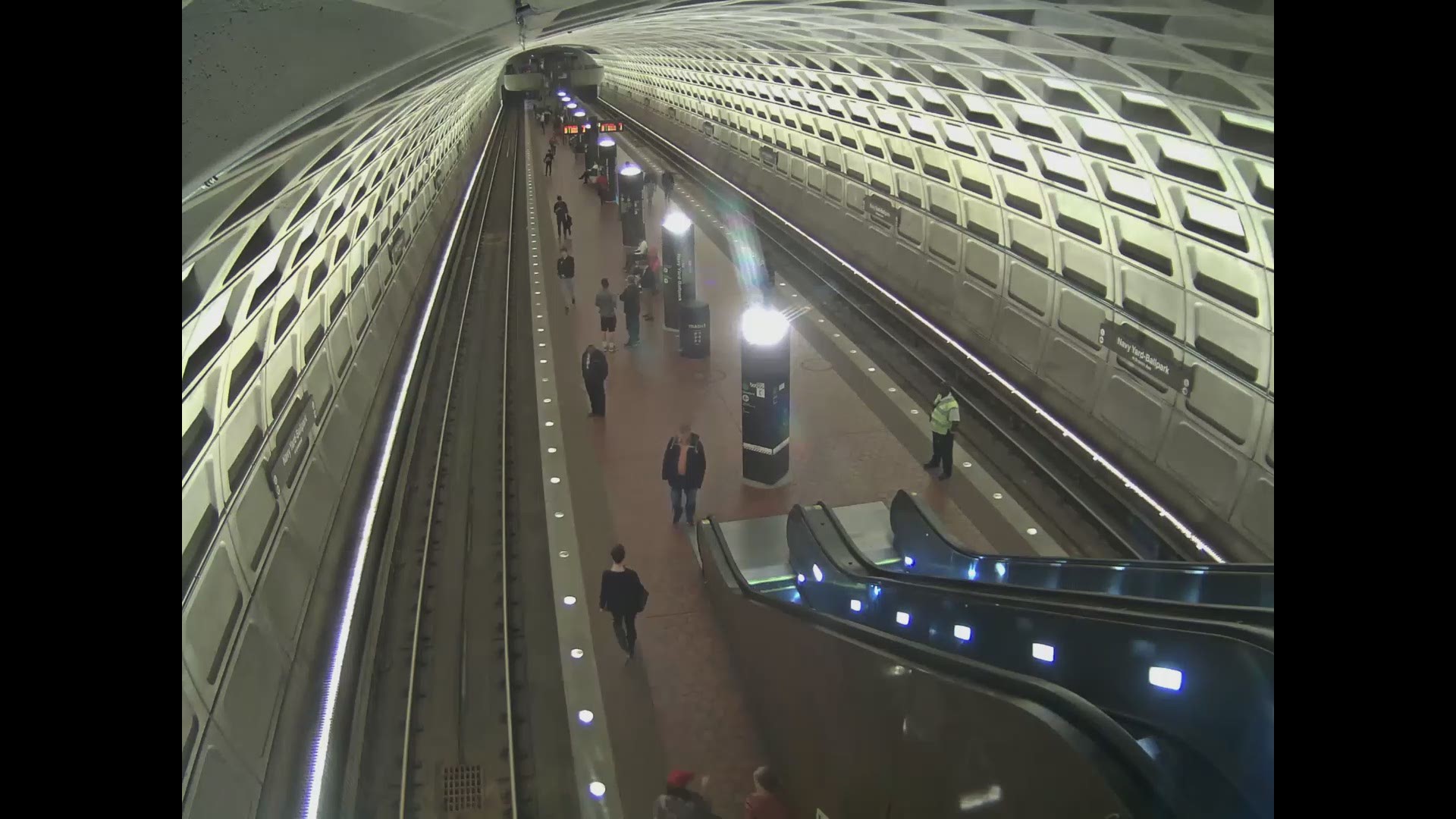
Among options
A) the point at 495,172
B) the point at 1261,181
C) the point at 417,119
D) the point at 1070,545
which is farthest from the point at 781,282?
the point at 495,172

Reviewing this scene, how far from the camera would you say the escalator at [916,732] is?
3.30 meters

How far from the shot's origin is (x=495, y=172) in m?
44.4

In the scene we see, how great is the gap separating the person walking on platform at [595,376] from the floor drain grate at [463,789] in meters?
6.12

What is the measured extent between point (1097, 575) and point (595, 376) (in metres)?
7.61

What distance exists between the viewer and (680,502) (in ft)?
34.3

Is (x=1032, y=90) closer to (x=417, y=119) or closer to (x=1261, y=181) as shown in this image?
(x=1261, y=181)

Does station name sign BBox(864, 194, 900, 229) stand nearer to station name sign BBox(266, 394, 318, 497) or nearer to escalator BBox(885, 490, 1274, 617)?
escalator BBox(885, 490, 1274, 617)

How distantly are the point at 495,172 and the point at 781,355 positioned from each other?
35.9 metres

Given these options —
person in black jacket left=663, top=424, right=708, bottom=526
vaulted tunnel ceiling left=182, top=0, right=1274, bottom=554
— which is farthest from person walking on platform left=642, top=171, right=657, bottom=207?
person in black jacket left=663, top=424, right=708, bottom=526

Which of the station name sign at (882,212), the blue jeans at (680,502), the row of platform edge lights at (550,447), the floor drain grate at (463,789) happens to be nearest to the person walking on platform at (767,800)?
the row of platform edge lights at (550,447)

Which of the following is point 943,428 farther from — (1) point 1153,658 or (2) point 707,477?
(1) point 1153,658

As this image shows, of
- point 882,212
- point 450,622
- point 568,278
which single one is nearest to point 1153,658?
point 450,622

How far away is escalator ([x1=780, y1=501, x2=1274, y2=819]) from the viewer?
Answer: 3008mm

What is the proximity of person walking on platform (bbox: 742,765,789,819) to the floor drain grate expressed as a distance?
2507mm
